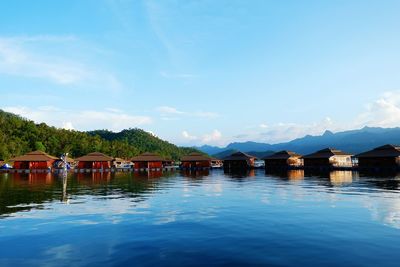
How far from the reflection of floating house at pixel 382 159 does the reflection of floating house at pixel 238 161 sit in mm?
31989

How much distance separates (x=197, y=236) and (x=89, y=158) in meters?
83.7

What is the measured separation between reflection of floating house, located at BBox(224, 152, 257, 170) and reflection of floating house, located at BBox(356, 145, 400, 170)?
32.0m

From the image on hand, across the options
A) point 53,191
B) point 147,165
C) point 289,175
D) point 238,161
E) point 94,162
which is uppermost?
point 94,162

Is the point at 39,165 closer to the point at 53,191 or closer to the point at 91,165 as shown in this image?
the point at 91,165

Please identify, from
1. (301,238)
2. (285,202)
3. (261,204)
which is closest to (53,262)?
(301,238)

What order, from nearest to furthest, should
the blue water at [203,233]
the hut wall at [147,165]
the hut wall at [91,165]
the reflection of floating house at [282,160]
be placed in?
the blue water at [203,233], the reflection of floating house at [282,160], the hut wall at [91,165], the hut wall at [147,165]

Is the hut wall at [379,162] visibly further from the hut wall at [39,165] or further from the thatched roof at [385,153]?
the hut wall at [39,165]

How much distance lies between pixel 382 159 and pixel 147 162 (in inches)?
2448

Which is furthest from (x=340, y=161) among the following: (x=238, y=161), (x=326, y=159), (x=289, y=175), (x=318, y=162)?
(x=289, y=175)

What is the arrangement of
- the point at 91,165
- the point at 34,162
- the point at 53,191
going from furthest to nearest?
1. the point at 91,165
2. the point at 34,162
3. the point at 53,191

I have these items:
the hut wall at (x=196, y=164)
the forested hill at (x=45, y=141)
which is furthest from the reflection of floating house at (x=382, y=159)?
the forested hill at (x=45, y=141)

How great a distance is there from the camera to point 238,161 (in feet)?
341

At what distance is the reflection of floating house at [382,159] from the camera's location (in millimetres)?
70562

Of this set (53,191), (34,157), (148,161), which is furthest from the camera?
(148,161)
